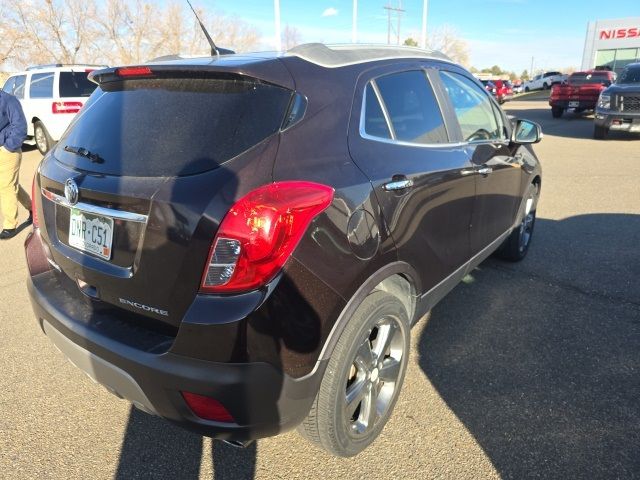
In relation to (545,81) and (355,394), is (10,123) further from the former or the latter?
(545,81)

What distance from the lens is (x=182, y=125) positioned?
1953 mm

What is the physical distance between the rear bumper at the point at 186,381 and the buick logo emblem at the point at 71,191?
484 mm

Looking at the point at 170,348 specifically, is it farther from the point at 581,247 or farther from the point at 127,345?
the point at 581,247

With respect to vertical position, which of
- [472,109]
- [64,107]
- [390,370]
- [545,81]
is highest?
[545,81]

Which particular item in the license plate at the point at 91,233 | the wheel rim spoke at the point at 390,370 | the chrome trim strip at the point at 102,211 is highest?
the chrome trim strip at the point at 102,211

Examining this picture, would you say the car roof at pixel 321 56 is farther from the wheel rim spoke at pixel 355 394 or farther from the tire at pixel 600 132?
the tire at pixel 600 132

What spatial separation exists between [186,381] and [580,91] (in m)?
19.3

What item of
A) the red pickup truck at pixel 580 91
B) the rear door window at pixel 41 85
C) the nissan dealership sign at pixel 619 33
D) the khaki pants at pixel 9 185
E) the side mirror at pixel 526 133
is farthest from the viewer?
the nissan dealership sign at pixel 619 33

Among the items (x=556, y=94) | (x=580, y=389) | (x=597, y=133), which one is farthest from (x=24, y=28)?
(x=580, y=389)

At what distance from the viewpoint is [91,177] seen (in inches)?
80.0

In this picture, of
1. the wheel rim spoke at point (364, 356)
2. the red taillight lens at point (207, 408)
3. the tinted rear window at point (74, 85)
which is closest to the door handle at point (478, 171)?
the wheel rim spoke at point (364, 356)

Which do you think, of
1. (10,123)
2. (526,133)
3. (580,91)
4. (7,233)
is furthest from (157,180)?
(580,91)

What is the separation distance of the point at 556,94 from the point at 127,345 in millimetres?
19633

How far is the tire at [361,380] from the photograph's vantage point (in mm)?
1974
